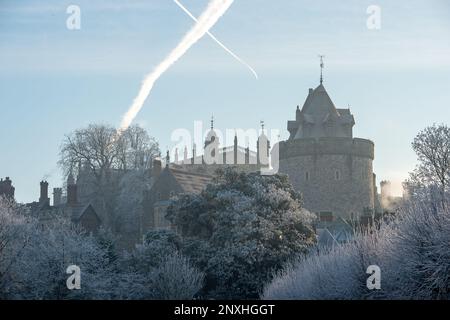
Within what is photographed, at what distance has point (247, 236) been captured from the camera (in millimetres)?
42469

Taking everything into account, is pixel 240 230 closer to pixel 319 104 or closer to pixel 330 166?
pixel 330 166

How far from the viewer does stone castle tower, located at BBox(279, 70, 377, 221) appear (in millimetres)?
81250

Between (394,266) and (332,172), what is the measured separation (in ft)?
177

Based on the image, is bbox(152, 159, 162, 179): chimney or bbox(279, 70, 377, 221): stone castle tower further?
bbox(279, 70, 377, 221): stone castle tower

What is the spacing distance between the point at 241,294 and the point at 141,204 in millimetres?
39714

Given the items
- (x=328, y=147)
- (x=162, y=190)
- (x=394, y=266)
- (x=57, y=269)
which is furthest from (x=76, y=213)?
(x=394, y=266)

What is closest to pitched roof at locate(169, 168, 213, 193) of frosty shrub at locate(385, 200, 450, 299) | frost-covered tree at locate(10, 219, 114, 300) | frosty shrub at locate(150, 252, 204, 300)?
frost-covered tree at locate(10, 219, 114, 300)

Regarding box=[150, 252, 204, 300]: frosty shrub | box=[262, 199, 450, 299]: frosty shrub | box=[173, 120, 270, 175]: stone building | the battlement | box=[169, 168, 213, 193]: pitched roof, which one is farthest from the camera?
box=[173, 120, 270, 175]: stone building

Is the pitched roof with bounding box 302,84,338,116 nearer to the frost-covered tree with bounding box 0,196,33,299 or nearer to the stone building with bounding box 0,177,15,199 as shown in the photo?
the stone building with bounding box 0,177,15,199

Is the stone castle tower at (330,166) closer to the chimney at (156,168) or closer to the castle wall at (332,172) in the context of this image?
the castle wall at (332,172)

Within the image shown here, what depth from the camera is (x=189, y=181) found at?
3110 inches

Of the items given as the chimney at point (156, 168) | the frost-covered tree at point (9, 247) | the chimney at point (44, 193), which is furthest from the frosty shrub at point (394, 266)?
the chimney at point (44, 193)
